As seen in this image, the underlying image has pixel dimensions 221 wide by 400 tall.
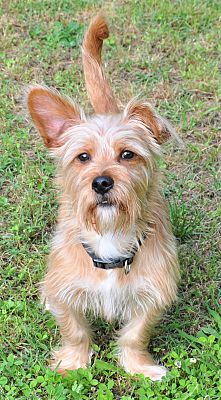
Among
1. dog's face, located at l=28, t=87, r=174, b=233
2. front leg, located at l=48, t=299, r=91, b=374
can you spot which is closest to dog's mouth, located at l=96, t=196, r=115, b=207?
dog's face, located at l=28, t=87, r=174, b=233

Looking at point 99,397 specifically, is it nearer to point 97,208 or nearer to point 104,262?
point 104,262

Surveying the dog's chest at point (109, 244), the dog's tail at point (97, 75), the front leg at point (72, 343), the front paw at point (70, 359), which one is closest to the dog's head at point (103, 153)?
the dog's chest at point (109, 244)

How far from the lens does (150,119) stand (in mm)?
2711

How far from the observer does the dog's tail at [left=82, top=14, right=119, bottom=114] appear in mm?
3209

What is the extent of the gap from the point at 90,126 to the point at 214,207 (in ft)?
5.03

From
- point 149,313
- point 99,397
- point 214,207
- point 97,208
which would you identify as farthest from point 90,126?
point 214,207

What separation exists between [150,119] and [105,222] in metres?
0.44

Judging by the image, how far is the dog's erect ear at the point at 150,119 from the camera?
→ 2662 mm

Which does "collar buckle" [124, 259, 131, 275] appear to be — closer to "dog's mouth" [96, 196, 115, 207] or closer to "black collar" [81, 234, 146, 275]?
"black collar" [81, 234, 146, 275]

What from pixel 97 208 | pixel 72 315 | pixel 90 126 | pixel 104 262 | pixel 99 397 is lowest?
pixel 99 397

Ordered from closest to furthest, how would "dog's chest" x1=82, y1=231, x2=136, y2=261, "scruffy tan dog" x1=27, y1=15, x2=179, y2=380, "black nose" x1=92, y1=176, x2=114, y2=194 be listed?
"black nose" x1=92, y1=176, x2=114, y2=194
"scruffy tan dog" x1=27, y1=15, x2=179, y2=380
"dog's chest" x1=82, y1=231, x2=136, y2=261

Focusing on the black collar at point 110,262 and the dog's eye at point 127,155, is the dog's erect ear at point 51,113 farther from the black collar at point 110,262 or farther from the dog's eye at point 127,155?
the black collar at point 110,262

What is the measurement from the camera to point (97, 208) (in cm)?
261

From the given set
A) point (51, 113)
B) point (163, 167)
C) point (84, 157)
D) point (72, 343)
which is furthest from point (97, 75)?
point (72, 343)
